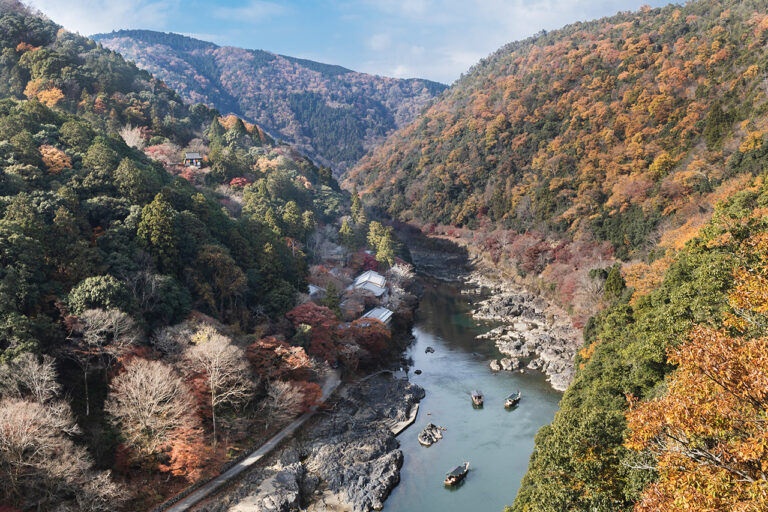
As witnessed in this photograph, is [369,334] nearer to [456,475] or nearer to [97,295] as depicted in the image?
[456,475]

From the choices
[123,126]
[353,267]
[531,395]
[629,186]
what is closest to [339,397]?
[531,395]

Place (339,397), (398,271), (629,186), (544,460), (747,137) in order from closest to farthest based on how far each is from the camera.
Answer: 1. (544,460)
2. (339,397)
3. (747,137)
4. (629,186)
5. (398,271)

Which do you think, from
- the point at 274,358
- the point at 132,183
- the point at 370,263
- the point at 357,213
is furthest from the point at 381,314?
the point at 357,213

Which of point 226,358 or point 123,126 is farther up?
point 123,126

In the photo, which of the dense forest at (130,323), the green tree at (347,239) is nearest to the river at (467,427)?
the dense forest at (130,323)

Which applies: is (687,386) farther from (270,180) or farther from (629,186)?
(270,180)

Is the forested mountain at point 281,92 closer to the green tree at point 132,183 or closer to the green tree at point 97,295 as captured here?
the green tree at point 132,183
